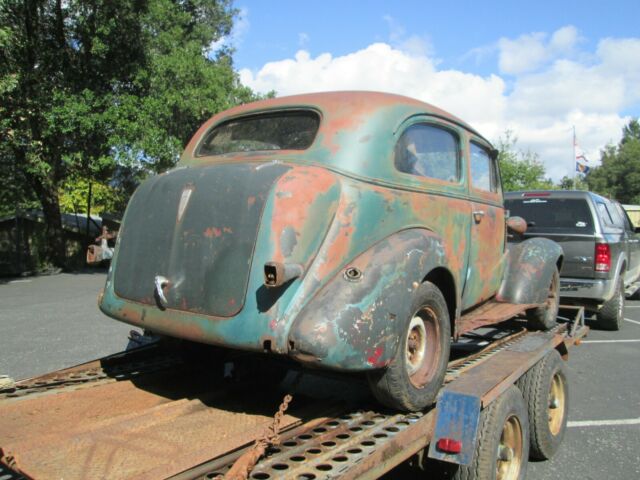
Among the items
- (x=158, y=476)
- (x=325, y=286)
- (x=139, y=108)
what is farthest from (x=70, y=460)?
(x=139, y=108)

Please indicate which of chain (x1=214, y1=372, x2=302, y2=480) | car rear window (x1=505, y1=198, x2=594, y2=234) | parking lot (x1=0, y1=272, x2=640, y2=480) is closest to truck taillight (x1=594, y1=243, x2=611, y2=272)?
car rear window (x1=505, y1=198, x2=594, y2=234)

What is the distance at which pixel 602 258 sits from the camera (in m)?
7.14

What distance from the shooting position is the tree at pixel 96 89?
13.7m

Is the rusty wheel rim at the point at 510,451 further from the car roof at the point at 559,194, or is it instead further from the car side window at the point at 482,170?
the car roof at the point at 559,194

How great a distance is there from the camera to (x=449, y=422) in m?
2.57

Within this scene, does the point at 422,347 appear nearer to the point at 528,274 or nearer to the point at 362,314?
the point at 362,314

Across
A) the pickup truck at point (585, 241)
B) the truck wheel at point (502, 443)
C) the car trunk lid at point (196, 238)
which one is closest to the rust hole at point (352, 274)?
the car trunk lid at point (196, 238)

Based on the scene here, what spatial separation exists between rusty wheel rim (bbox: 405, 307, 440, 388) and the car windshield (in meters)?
1.19

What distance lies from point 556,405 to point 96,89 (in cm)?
1434

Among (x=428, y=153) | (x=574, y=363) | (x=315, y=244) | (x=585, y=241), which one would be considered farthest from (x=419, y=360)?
(x=585, y=241)

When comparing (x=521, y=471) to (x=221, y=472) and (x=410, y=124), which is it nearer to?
(x=221, y=472)

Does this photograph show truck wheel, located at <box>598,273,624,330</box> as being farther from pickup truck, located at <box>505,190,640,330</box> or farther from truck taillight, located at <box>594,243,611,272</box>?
truck taillight, located at <box>594,243,611,272</box>

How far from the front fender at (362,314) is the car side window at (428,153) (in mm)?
751

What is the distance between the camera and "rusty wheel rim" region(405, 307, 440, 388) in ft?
9.69
